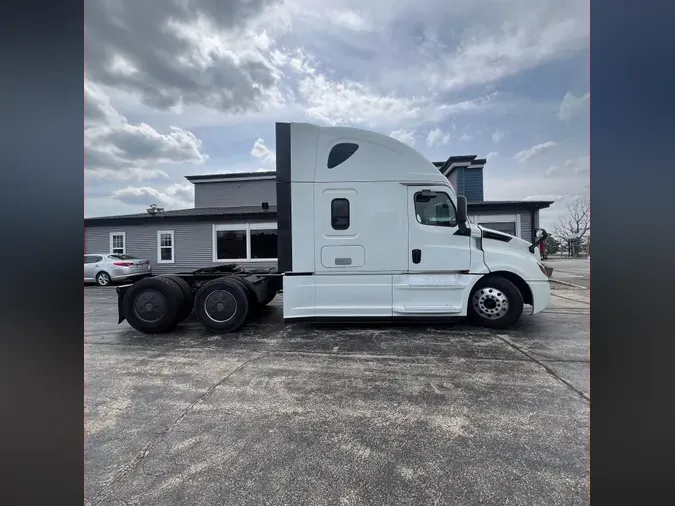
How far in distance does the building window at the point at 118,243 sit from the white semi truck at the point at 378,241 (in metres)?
12.0

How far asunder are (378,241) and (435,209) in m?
1.13

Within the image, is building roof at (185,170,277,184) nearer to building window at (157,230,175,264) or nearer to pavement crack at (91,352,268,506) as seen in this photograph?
building window at (157,230,175,264)

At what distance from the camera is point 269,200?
15.8 metres

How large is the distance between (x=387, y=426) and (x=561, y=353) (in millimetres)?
3128

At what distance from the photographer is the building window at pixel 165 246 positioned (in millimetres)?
12703

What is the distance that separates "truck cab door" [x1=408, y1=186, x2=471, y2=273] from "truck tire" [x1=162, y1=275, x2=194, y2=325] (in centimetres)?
409

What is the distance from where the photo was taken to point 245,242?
486 inches

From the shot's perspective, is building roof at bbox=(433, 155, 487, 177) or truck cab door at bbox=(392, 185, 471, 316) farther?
building roof at bbox=(433, 155, 487, 177)

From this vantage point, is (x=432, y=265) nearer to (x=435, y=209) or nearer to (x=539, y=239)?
(x=435, y=209)

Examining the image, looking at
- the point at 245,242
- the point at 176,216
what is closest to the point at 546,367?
the point at 245,242

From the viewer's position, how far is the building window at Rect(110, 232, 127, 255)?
12.9 metres

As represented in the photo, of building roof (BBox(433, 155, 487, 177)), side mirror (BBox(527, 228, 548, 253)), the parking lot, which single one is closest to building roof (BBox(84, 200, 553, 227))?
building roof (BBox(433, 155, 487, 177))
